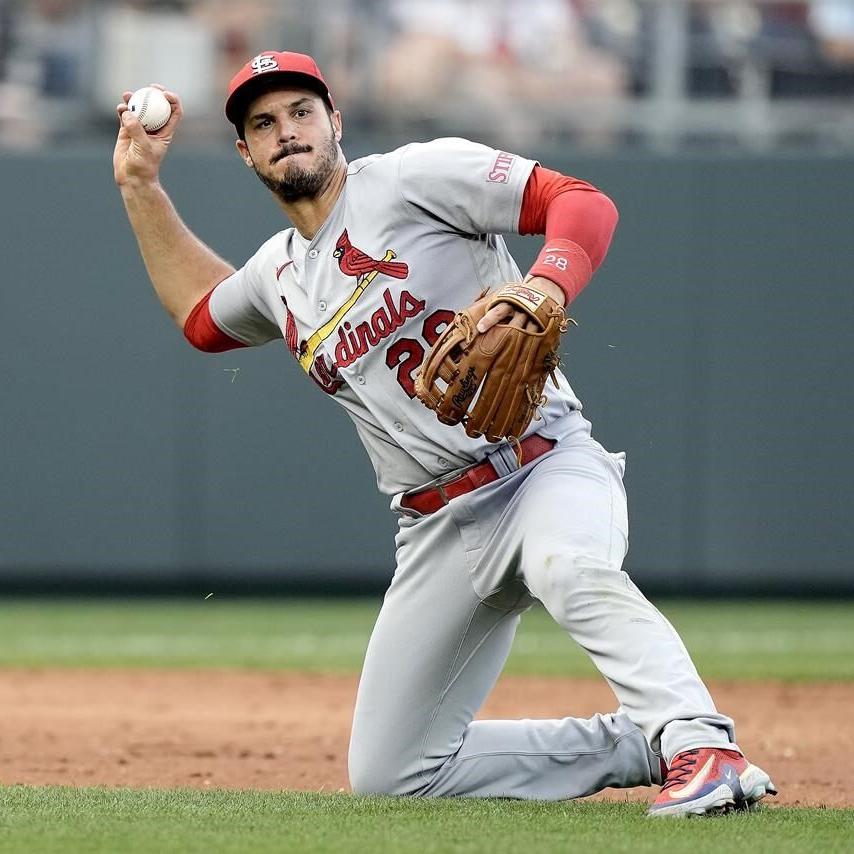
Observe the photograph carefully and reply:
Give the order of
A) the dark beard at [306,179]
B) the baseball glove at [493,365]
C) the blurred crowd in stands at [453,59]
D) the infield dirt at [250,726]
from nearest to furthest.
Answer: the baseball glove at [493,365], the dark beard at [306,179], the infield dirt at [250,726], the blurred crowd in stands at [453,59]

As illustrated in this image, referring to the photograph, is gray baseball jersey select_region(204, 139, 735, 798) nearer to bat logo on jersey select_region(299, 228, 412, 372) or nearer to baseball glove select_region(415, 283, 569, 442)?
bat logo on jersey select_region(299, 228, 412, 372)

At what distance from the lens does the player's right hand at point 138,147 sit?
4.17 m

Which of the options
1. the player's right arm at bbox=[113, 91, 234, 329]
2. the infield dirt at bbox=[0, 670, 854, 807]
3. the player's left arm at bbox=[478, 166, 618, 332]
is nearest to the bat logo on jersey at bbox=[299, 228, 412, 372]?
the player's left arm at bbox=[478, 166, 618, 332]

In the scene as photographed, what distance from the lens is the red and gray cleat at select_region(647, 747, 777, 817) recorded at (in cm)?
311

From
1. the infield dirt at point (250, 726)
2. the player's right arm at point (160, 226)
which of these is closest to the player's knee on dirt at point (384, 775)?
the infield dirt at point (250, 726)

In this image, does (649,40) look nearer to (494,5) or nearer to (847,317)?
(494,5)

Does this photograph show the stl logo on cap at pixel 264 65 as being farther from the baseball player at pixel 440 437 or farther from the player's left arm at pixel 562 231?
the player's left arm at pixel 562 231

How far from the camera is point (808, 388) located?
939 cm

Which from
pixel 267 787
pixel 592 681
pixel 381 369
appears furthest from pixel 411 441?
pixel 592 681

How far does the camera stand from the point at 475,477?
367 cm

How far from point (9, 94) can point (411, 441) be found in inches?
274

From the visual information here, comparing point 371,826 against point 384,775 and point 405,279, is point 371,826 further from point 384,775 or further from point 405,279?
point 405,279

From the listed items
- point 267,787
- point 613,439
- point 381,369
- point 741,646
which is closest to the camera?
point 381,369

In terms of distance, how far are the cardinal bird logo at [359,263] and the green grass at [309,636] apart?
12.2 feet
